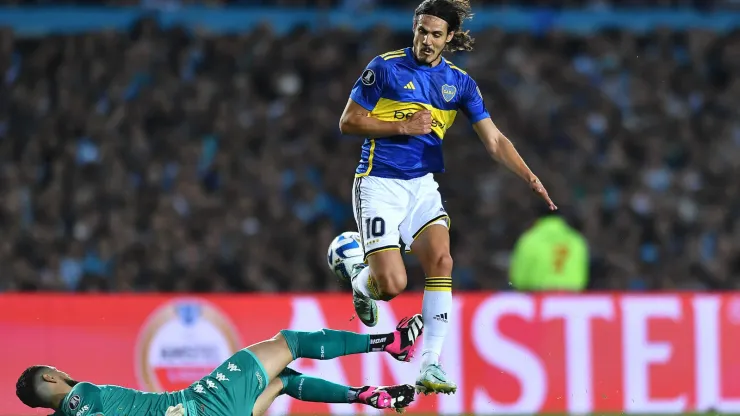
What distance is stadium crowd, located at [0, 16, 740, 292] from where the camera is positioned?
12320 millimetres

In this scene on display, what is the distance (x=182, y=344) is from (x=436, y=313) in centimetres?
365

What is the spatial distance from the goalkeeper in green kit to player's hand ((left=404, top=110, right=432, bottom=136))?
1210 millimetres

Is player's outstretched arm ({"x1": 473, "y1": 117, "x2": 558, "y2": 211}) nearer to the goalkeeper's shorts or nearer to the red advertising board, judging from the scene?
the goalkeeper's shorts

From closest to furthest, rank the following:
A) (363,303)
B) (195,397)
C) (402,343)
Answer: (195,397)
(402,343)
(363,303)

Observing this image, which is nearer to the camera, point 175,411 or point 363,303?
point 175,411

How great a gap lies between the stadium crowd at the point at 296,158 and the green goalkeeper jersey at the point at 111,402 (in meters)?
5.58

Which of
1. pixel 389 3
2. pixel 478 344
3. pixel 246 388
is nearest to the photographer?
pixel 246 388

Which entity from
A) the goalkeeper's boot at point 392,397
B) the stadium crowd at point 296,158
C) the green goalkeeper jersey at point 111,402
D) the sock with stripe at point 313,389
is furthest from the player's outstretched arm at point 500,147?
the stadium crowd at point 296,158

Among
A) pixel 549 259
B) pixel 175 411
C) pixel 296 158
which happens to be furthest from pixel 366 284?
pixel 296 158

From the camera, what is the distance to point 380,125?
700 cm

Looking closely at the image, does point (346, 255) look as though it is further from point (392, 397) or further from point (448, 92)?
point (448, 92)

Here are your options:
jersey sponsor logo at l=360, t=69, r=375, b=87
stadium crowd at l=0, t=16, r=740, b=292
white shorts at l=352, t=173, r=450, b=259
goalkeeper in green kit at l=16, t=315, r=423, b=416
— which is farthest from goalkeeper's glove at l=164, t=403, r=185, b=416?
stadium crowd at l=0, t=16, r=740, b=292

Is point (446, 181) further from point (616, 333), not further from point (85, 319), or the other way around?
point (85, 319)

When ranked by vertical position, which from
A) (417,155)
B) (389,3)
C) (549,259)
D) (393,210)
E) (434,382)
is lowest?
(434,382)
